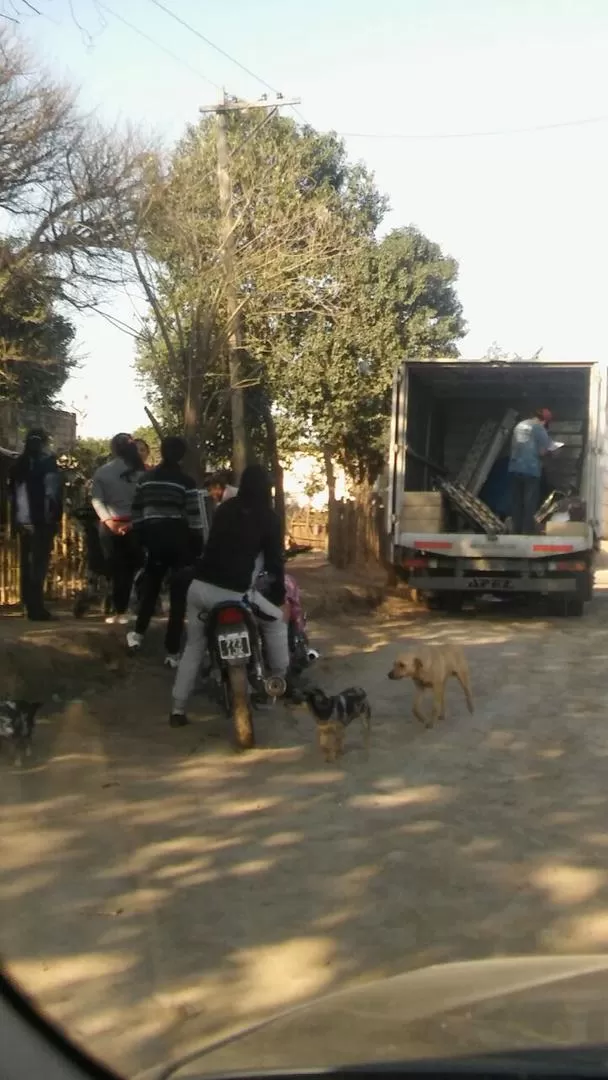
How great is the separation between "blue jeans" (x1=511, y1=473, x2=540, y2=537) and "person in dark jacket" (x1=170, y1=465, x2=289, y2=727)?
7751 mm

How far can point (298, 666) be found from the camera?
952 cm

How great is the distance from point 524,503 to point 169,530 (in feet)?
23.4

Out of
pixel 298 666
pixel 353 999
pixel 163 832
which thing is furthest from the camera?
pixel 298 666

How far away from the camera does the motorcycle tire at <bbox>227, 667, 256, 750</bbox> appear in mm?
7918

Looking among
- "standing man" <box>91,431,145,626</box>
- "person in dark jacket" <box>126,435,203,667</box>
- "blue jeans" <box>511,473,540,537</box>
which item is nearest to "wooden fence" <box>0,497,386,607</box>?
"standing man" <box>91,431,145,626</box>

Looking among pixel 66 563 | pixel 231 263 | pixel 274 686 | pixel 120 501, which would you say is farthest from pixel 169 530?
pixel 231 263

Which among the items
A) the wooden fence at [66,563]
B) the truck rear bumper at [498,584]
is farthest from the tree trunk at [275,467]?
the wooden fence at [66,563]

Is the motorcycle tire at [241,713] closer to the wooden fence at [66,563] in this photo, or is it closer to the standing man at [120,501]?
the standing man at [120,501]

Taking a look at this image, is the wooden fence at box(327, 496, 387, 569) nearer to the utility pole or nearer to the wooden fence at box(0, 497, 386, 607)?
the wooden fence at box(0, 497, 386, 607)

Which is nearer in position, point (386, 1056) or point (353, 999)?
point (386, 1056)

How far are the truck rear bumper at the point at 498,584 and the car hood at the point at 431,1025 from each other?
39.8 feet

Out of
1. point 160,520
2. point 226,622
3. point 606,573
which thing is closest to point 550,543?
point 160,520

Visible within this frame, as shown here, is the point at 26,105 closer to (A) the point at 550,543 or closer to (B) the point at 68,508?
(B) the point at 68,508

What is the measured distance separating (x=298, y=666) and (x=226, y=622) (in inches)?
69.5
